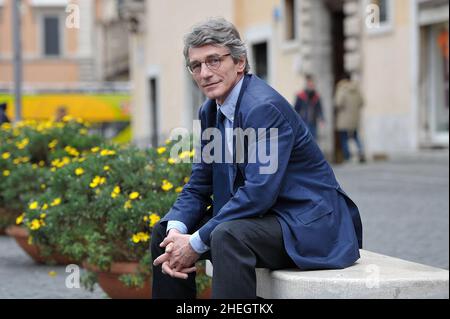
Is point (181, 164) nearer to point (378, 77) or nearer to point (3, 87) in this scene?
point (378, 77)

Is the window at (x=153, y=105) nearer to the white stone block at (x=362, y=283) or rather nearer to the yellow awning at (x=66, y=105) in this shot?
the yellow awning at (x=66, y=105)

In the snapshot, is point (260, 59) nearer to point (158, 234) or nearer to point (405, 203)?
point (405, 203)

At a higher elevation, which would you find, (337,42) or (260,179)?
(337,42)

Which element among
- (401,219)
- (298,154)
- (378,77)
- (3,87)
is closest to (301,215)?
(298,154)

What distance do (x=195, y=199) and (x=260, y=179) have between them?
0.73 m

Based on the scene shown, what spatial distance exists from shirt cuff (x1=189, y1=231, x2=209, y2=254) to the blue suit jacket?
28 mm

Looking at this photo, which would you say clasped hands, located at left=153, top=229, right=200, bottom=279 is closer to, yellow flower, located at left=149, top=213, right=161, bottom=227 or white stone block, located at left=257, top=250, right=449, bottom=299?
white stone block, located at left=257, top=250, right=449, bottom=299

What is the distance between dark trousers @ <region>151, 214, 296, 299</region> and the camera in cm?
433

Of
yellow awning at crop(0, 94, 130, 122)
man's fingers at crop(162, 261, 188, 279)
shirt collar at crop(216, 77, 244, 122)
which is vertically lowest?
man's fingers at crop(162, 261, 188, 279)

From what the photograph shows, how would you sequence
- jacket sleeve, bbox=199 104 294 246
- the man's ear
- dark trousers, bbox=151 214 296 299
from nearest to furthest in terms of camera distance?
dark trousers, bbox=151 214 296 299 → jacket sleeve, bbox=199 104 294 246 → the man's ear

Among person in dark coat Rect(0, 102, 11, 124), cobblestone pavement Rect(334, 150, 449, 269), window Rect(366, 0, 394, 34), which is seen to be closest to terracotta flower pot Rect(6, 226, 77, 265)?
cobblestone pavement Rect(334, 150, 449, 269)

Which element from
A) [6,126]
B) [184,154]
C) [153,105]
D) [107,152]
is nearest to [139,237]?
[184,154]

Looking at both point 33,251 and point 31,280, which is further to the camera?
point 33,251

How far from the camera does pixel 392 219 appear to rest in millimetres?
→ 11844
